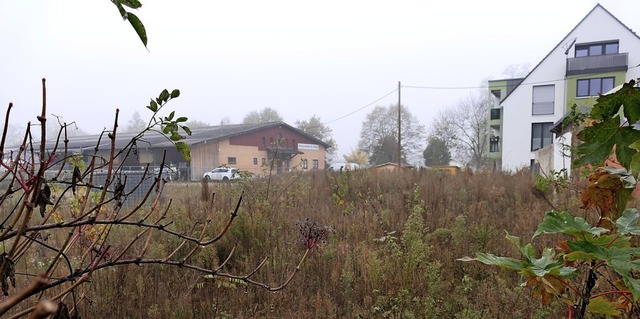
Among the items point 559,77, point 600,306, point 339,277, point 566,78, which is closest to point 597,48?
point 566,78

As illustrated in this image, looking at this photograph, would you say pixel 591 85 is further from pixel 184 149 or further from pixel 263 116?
pixel 263 116

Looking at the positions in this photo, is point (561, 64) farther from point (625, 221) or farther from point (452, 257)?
point (625, 221)

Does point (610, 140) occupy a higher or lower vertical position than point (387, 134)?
lower

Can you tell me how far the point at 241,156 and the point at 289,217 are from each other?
30442mm

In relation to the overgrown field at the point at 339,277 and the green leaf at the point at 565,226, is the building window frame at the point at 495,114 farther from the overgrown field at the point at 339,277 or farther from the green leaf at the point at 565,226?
the green leaf at the point at 565,226

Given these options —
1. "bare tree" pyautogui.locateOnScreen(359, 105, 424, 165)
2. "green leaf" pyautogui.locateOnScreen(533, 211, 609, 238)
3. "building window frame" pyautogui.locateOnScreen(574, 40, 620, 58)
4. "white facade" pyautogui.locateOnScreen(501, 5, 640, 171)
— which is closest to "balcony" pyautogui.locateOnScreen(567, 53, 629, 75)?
"white facade" pyautogui.locateOnScreen(501, 5, 640, 171)

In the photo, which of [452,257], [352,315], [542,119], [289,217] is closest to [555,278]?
[352,315]

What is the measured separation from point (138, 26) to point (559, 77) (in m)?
31.8

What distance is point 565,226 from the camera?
101 centimetres

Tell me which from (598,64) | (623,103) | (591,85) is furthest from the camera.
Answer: (591,85)

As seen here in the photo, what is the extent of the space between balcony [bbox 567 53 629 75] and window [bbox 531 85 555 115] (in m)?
1.78

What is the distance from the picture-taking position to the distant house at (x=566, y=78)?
24.0 meters

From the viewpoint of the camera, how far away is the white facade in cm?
2395

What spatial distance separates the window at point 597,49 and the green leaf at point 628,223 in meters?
31.0
